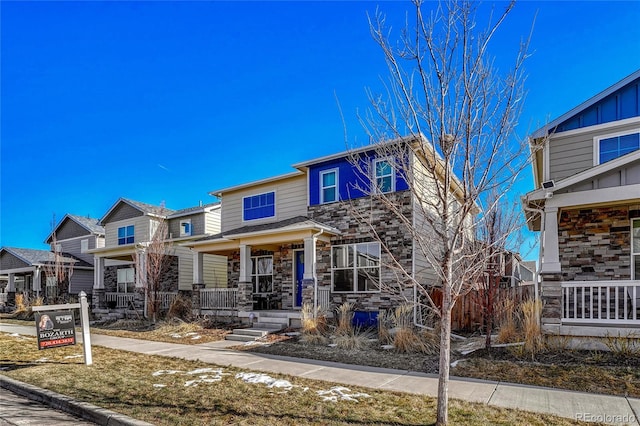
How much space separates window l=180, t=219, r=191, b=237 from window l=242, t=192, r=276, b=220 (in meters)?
6.07

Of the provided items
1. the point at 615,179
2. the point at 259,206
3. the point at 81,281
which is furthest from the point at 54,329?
the point at 81,281

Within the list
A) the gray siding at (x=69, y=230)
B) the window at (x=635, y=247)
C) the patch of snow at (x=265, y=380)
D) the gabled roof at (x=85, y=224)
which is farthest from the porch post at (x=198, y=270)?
the gray siding at (x=69, y=230)

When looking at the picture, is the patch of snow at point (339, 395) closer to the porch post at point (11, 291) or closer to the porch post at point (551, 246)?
the porch post at point (551, 246)

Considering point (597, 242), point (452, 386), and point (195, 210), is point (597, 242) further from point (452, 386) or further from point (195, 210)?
point (195, 210)

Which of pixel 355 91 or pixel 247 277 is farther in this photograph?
pixel 247 277

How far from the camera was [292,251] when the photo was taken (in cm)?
1695

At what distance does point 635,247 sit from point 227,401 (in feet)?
34.2

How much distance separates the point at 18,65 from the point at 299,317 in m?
12.5

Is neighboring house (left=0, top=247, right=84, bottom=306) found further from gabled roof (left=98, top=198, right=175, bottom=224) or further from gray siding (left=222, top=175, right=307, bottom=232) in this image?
gray siding (left=222, top=175, right=307, bottom=232)

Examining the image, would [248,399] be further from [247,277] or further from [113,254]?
[113,254]

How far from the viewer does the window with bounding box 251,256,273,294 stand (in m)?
17.9

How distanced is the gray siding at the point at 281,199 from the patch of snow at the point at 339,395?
10.6m

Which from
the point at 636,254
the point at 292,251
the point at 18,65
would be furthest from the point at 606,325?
the point at 18,65

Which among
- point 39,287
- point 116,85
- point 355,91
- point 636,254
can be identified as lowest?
point 39,287
